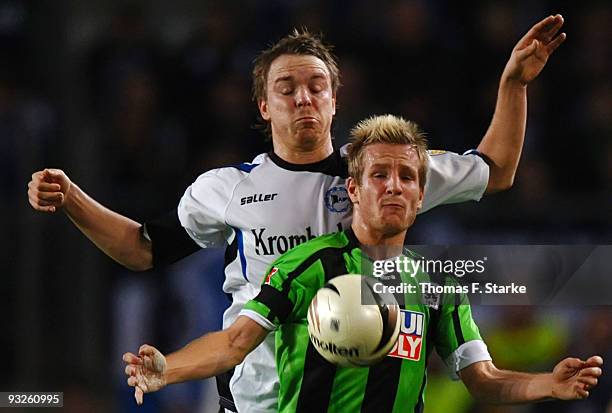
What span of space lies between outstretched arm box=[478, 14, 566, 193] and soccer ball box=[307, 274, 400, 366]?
3.28 feet

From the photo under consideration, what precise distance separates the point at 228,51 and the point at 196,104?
1.55 feet

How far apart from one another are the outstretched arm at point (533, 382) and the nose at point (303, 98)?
1.18m

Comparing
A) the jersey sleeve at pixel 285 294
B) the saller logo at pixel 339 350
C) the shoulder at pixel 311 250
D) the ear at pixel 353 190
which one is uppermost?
the ear at pixel 353 190

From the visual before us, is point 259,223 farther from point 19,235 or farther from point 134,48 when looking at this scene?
point 134,48

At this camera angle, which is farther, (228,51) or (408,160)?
(228,51)

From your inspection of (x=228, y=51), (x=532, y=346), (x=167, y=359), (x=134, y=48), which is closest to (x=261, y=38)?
(x=228, y=51)

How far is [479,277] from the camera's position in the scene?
14.8 feet

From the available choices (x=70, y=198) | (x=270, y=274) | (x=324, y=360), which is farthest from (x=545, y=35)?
(x=70, y=198)

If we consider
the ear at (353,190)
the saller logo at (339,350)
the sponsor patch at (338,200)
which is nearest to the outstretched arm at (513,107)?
the sponsor patch at (338,200)

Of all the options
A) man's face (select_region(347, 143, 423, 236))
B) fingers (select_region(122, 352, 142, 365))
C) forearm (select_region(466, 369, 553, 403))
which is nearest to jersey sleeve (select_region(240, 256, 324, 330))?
man's face (select_region(347, 143, 423, 236))

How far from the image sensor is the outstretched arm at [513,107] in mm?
4508

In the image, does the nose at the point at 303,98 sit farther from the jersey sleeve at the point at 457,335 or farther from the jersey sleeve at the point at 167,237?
the jersey sleeve at the point at 457,335

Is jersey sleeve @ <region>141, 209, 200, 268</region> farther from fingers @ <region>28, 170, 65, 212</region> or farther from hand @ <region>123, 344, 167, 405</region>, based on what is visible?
hand @ <region>123, 344, 167, 405</region>

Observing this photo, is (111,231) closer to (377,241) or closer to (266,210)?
(266,210)
